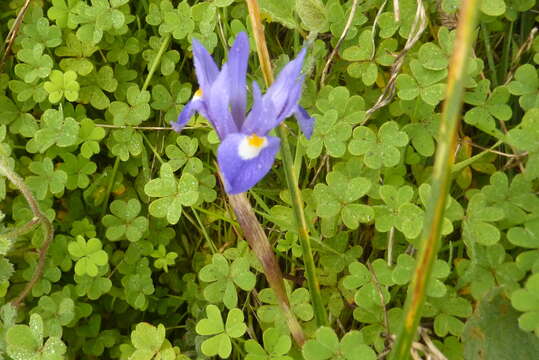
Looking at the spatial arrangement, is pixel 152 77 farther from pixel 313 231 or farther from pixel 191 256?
pixel 313 231

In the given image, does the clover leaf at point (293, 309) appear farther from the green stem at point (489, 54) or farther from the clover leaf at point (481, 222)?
the green stem at point (489, 54)

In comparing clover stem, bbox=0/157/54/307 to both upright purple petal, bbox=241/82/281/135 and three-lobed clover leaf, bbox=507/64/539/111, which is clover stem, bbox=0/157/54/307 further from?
three-lobed clover leaf, bbox=507/64/539/111

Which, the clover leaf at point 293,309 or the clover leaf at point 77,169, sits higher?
the clover leaf at point 77,169

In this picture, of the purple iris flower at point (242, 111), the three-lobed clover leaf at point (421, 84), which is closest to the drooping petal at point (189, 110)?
the purple iris flower at point (242, 111)

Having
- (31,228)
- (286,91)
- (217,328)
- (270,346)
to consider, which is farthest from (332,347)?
(31,228)

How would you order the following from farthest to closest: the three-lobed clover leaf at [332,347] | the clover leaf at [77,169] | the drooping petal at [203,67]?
the clover leaf at [77,169], the three-lobed clover leaf at [332,347], the drooping petal at [203,67]

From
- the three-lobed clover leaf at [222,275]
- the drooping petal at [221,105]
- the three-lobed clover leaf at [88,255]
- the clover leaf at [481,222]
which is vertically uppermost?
the drooping petal at [221,105]

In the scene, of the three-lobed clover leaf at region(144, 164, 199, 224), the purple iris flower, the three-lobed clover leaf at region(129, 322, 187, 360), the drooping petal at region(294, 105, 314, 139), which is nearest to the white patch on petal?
the purple iris flower
